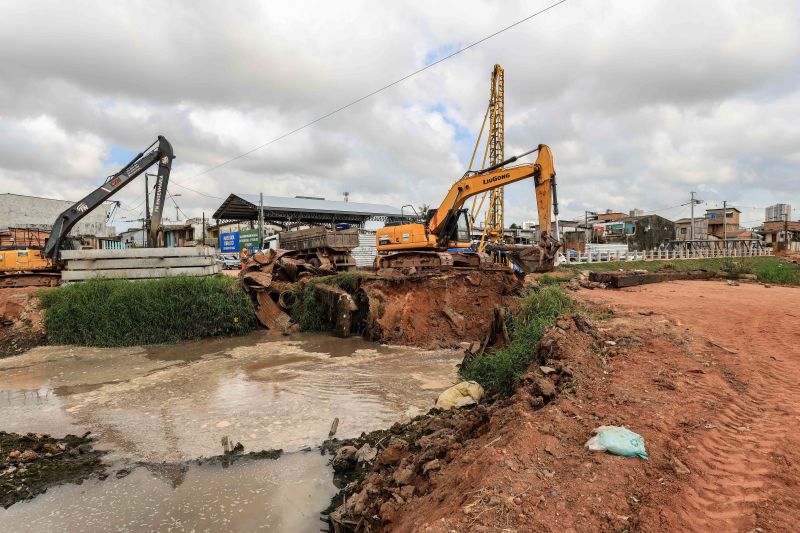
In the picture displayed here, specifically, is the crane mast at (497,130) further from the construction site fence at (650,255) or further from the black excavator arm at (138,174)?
the black excavator arm at (138,174)

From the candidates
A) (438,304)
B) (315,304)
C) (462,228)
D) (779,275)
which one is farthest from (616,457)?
(779,275)

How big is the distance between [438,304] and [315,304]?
3835 mm

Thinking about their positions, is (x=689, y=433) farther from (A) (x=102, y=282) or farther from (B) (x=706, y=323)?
(A) (x=102, y=282)

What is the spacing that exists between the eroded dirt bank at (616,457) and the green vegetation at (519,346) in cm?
62

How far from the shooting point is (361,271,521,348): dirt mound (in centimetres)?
1142

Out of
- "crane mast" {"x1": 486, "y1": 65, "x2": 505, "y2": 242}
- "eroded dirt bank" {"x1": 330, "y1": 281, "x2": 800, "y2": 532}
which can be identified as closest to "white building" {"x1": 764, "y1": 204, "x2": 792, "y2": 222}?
"crane mast" {"x1": 486, "y1": 65, "x2": 505, "y2": 242}

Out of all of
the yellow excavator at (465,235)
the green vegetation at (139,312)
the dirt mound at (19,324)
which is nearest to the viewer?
the dirt mound at (19,324)

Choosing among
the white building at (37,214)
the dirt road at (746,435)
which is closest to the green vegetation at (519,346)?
the dirt road at (746,435)

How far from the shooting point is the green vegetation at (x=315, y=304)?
12824 millimetres

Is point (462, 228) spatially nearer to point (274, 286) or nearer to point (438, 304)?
point (438, 304)

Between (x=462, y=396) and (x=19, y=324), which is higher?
(x=19, y=324)

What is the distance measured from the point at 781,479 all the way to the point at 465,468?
2.00 m

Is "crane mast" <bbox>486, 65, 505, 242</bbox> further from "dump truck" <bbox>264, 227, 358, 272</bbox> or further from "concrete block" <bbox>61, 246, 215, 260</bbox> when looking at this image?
"concrete block" <bbox>61, 246, 215, 260</bbox>

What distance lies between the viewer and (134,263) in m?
13.8
